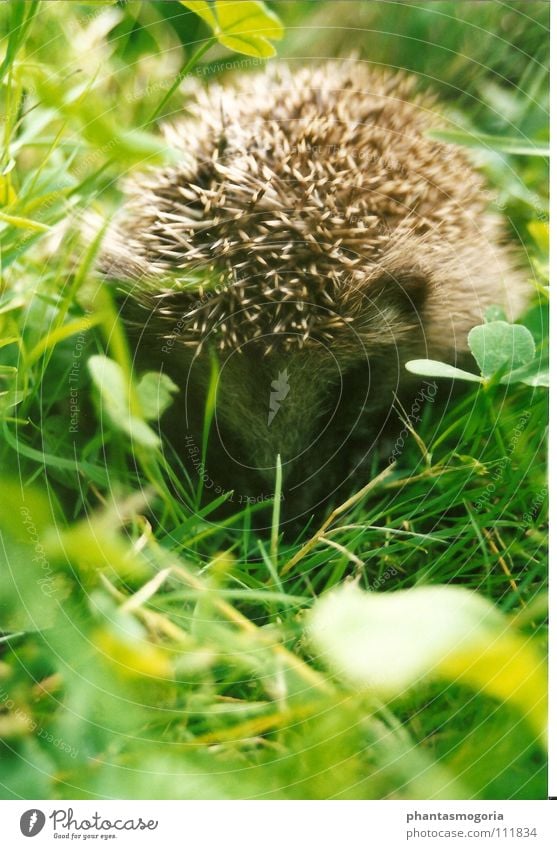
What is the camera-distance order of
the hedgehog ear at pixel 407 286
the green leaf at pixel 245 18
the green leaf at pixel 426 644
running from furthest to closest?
the hedgehog ear at pixel 407 286 < the green leaf at pixel 245 18 < the green leaf at pixel 426 644

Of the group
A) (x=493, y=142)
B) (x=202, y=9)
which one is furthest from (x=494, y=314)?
(x=202, y=9)

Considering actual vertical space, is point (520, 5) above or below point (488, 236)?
above

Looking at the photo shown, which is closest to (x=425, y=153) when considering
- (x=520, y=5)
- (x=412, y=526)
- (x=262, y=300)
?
(x=520, y=5)

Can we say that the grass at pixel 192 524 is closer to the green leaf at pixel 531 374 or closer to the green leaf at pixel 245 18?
the green leaf at pixel 531 374

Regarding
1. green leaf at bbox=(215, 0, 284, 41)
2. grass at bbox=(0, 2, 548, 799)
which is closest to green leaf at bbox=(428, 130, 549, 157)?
grass at bbox=(0, 2, 548, 799)

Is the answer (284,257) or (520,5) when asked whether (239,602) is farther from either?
(520,5)

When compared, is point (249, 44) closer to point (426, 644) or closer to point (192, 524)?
point (192, 524)

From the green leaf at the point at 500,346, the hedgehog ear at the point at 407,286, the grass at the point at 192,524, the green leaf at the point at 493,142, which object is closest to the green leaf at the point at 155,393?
the grass at the point at 192,524
